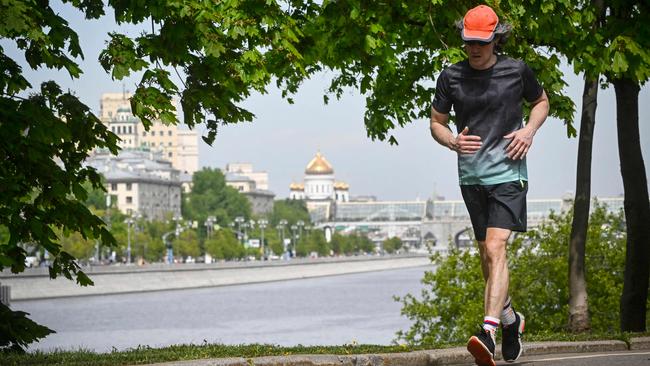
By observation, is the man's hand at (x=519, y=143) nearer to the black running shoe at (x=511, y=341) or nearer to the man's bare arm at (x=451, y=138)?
the man's bare arm at (x=451, y=138)

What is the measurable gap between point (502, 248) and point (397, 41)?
29.5 feet

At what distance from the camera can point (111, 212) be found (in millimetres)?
148875

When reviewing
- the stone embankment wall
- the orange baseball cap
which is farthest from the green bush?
the stone embankment wall

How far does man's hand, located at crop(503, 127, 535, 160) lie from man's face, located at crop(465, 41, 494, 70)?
0.45m

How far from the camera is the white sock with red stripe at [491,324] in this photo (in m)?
8.51

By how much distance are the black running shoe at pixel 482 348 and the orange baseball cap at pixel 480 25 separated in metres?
1.76

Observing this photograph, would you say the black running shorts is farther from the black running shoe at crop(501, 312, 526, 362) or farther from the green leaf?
the green leaf

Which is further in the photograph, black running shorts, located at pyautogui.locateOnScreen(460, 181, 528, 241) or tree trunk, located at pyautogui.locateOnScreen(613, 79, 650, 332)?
tree trunk, located at pyautogui.locateOnScreen(613, 79, 650, 332)

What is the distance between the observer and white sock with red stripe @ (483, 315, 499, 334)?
8512mm

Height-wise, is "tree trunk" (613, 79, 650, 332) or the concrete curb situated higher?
"tree trunk" (613, 79, 650, 332)

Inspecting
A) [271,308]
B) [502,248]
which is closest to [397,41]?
[502,248]

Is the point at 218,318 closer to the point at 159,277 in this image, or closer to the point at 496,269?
the point at 159,277

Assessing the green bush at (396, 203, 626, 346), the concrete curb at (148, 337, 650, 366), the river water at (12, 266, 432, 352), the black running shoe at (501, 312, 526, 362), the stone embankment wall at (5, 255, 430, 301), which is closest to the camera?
the black running shoe at (501, 312, 526, 362)

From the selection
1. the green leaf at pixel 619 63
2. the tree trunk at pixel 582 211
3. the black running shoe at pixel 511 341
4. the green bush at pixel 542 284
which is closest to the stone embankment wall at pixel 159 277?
the green bush at pixel 542 284
